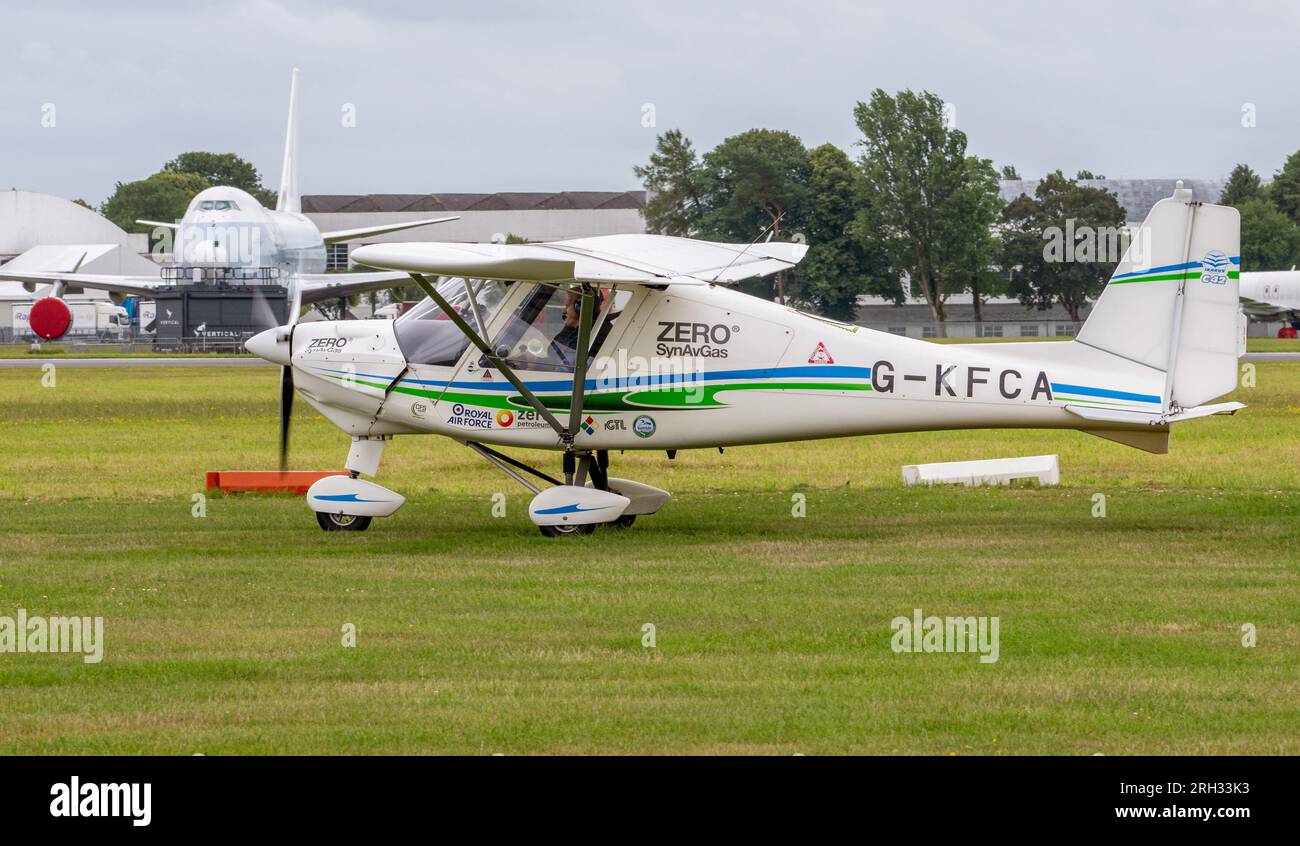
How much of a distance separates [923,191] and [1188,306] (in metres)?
74.1

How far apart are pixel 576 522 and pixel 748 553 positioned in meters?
1.81

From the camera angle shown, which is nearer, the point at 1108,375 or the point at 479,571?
the point at 479,571

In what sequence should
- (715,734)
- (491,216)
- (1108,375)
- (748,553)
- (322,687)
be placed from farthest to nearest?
(491,216), (1108,375), (748,553), (322,687), (715,734)

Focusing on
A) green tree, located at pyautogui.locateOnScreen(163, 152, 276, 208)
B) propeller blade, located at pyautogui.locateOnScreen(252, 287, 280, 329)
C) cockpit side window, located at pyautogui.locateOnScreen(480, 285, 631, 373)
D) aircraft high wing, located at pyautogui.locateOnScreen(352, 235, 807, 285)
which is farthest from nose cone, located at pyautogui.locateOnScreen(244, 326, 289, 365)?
green tree, located at pyautogui.locateOnScreen(163, 152, 276, 208)

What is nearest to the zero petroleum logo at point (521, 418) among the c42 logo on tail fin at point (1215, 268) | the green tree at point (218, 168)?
the c42 logo on tail fin at point (1215, 268)

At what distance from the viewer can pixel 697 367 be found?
15234mm

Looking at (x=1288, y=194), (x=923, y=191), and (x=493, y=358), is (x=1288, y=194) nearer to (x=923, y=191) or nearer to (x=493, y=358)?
(x=923, y=191)

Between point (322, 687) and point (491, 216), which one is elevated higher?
point (491, 216)

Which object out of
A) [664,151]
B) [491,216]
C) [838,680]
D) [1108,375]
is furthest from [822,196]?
[838,680]

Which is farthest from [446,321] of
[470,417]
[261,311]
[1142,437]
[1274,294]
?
[1274,294]

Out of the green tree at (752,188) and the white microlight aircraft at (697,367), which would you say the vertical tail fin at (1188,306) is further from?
the green tree at (752,188)

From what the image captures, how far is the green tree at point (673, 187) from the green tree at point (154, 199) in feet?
254
